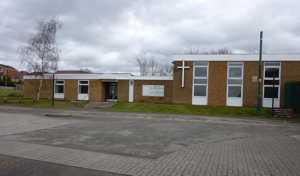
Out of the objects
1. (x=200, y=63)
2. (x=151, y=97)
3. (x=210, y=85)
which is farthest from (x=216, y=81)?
(x=151, y=97)

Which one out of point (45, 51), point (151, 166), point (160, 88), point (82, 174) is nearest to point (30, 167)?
point (82, 174)

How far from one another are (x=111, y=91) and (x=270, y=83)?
58.1 ft

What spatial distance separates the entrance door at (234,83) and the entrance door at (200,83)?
86.0 inches

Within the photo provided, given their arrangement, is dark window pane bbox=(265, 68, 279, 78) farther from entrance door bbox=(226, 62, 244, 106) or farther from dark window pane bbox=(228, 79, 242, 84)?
dark window pane bbox=(228, 79, 242, 84)

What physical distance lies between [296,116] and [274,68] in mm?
6268

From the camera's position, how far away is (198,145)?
8617 mm

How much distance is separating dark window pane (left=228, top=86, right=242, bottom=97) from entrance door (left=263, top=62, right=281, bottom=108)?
2.25 m

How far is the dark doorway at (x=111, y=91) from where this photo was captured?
31.5 m

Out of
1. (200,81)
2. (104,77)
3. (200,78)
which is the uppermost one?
(104,77)

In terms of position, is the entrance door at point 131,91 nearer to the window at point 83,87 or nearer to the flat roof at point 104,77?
the flat roof at point 104,77

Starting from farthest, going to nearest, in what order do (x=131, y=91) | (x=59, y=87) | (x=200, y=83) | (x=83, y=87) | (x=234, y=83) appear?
(x=59, y=87) < (x=83, y=87) < (x=131, y=91) < (x=200, y=83) < (x=234, y=83)

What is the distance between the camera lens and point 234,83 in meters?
25.1

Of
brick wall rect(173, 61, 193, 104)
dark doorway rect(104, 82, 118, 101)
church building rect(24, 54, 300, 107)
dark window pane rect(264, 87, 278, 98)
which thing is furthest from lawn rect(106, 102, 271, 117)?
dark doorway rect(104, 82, 118, 101)

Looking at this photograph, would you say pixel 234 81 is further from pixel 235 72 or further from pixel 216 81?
pixel 216 81
